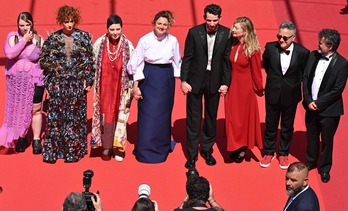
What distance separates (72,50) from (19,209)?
160cm

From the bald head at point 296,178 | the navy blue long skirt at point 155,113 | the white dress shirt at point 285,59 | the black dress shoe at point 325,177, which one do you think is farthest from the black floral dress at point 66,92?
the bald head at point 296,178

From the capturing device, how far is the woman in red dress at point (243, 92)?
7086mm

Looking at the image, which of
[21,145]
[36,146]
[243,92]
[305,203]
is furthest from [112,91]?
[305,203]

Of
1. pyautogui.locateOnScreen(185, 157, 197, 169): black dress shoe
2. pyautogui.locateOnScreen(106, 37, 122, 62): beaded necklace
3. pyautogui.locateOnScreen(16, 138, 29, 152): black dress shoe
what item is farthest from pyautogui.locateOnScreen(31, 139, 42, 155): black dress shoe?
pyautogui.locateOnScreen(185, 157, 197, 169): black dress shoe

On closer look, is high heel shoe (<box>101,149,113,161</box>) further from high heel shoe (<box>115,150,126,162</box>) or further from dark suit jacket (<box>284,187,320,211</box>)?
dark suit jacket (<box>284,187,320,211</box>)

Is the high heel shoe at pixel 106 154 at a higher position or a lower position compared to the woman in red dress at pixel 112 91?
lower

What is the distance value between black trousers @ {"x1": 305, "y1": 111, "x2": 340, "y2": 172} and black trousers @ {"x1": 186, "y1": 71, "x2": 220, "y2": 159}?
945 mm

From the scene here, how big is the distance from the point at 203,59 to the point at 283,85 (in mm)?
820

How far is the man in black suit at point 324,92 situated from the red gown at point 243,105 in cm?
51

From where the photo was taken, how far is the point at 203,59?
23.5ft

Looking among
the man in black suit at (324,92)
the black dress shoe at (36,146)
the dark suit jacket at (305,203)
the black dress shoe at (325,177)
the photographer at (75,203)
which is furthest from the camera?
the black dress shoe at (36,146)

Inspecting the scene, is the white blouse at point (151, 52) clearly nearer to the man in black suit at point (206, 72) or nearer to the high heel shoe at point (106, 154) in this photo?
the man in black suit at point (206, 72)

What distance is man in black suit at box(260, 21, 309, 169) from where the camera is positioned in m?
7.08

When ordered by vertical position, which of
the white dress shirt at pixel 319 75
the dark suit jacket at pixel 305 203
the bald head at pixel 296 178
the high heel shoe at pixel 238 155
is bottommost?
the dark suit jacket at pixel 305 203
